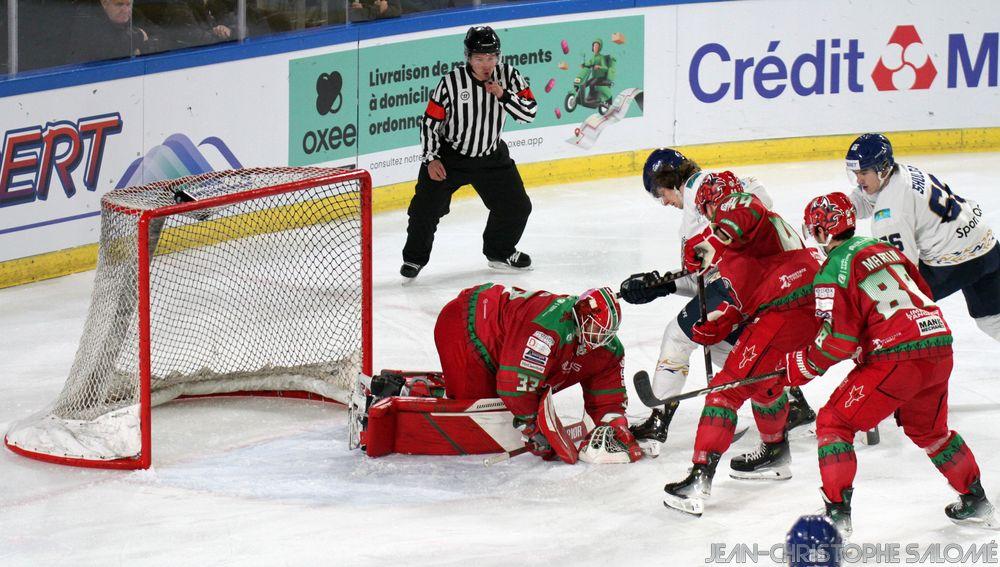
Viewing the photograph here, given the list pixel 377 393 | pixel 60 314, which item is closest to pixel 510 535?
pixel 377 393

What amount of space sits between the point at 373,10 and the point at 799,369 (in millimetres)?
5148

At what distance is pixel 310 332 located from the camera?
632 centimetres

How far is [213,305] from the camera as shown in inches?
257

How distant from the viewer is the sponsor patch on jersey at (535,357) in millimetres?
5047

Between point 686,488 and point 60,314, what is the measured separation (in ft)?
11.8

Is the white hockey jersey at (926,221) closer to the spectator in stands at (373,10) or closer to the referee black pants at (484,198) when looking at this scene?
the referee black pants at (484,198)

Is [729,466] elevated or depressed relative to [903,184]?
depressed

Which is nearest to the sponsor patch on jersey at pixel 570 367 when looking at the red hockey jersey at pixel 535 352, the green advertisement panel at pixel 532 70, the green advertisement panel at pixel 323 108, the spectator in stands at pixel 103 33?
the red hockey jersey at pixel 535 352

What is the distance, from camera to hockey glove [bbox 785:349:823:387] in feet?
15.0

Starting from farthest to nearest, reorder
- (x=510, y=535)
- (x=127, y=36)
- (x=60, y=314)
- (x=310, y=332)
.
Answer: (x=127, y=36)
(x=60, y=314)
(x=310, y=332)
(x=510, y=535)

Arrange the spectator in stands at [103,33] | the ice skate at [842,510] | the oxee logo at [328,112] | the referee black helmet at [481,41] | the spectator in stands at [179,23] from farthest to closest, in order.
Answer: the oxee logo at [328,112]
the spectator in stands at [179,23]
the spectator in stands at [103,33]
the referee black helmet at [481,41]
the ice skate at [842,510]

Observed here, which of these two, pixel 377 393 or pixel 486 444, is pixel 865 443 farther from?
pixel 377 393

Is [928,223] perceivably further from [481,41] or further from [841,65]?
[841,65]

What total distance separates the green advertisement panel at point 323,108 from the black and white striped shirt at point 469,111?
1189 mm
